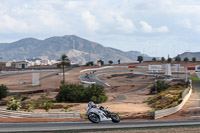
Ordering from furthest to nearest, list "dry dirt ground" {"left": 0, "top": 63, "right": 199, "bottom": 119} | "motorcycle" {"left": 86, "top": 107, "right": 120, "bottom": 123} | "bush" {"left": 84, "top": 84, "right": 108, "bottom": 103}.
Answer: "bush" {"left": 84, "top": 84, "right": 108, "bottom": 103}
"dry dirt ground" {"left": 0, "top": 63, "right": 199, "bottom": 119}
"motorcycle" {"left": 86, "top": 107, "right": 120, "bottom": 123}

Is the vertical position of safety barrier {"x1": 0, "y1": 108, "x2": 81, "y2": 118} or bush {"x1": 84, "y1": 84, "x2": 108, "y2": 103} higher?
safety barrier {"x1": 0, "y1": 108, "x2": 81, "y2": 118}

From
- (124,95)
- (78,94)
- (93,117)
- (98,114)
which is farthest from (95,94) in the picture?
(98,114)

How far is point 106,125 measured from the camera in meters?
22.4

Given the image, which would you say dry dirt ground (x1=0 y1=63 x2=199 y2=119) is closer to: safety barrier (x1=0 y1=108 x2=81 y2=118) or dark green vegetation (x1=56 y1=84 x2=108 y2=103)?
dark green vegetation (x1=56 y1=84 x2=108 y2=103)

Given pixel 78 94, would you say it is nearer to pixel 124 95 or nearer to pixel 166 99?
pixel 124 95

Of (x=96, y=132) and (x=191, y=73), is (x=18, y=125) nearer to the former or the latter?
(x=96, y=132)

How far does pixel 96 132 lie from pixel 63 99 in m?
47.1

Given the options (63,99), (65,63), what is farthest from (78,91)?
(65,63)

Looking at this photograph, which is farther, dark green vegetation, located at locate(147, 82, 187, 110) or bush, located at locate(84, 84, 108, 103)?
bush, located at locate(84, 84, 108, 103)

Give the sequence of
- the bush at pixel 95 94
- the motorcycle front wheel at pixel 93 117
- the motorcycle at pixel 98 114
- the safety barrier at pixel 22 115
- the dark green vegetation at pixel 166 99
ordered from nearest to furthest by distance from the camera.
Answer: the motorcycle at pixel 98 114
the motorcycle front wheel at pixel 93 117
the safety barrier at pixel 22 115
the dark green vegetation at pixel 166 99
the bush at pixel 95 94

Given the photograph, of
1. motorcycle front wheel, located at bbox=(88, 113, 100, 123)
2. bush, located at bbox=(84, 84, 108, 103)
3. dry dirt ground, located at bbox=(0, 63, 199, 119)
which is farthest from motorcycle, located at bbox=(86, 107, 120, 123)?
bush, located at bbox=(84, 84, 108, 103)

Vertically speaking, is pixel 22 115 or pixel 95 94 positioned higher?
pixel 22 115

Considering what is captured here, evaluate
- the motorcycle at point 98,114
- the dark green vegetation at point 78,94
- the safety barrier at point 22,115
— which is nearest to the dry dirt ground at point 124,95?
the dark green vegetation at point 78,94

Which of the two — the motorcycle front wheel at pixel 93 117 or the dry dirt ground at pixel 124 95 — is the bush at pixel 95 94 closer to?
the dry dirt ground at pixel 124 95
